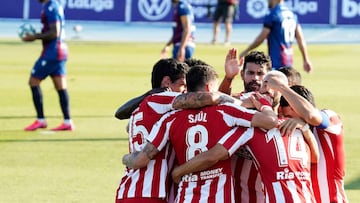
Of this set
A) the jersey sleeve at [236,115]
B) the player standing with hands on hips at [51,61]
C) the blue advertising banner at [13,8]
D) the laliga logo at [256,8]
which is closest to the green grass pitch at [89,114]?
the player standing with hands on hips at [51,61]

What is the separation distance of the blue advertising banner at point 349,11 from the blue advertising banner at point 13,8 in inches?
504

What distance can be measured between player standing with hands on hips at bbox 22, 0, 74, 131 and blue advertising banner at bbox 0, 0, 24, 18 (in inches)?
1001

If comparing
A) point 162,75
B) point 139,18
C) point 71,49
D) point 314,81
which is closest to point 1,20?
point 139,18

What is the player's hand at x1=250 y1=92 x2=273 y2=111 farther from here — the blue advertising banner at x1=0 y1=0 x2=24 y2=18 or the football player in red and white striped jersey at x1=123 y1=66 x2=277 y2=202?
the blue advertising banner at x1=0 y1=0 x2=24 y2=18

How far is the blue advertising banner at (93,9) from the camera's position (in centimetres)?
4044

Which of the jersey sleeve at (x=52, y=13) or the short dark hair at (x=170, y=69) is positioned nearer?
the short dark hair at (x=170, y=69)

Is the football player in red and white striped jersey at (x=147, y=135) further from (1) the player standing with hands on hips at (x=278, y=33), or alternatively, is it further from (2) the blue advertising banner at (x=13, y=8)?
(2) the blue advertising banner at (x=13, y=8)

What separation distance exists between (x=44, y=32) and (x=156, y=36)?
2183 centimetres

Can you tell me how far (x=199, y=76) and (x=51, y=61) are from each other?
8.99m

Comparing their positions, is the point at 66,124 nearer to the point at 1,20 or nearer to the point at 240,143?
the point at 240,143

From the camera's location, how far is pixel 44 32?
15.7 metres

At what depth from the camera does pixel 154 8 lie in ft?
133

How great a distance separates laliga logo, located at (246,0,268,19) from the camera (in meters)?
39.8

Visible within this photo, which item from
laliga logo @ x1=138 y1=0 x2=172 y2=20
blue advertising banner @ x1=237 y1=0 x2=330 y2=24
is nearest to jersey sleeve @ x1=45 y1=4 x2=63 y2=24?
laliga logo @ x1=138 y1=0 x2=172 y2=20
